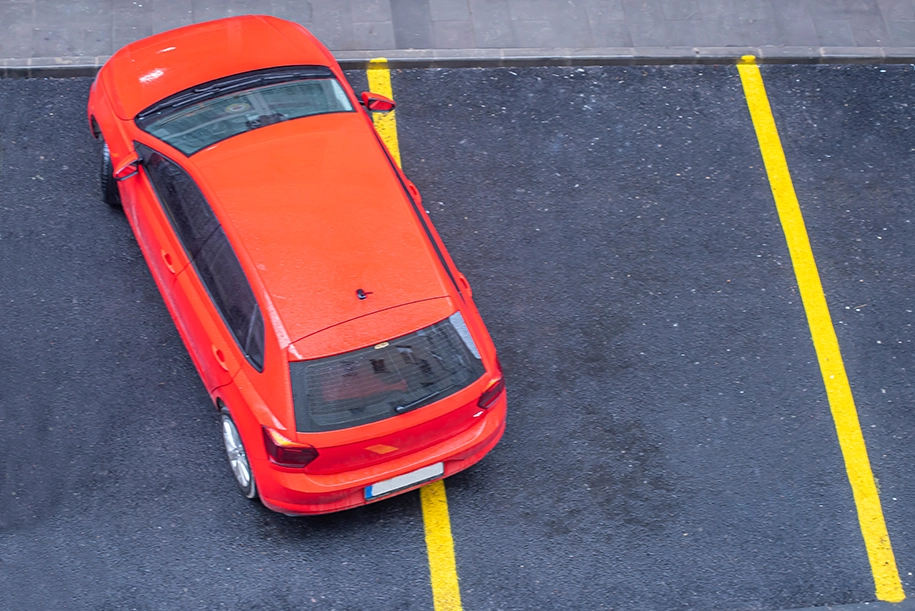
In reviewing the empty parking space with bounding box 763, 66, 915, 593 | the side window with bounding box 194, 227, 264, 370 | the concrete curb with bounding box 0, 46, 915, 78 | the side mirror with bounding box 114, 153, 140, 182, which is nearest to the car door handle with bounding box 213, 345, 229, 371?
the side window with bounding box 194, 227, 264, 370

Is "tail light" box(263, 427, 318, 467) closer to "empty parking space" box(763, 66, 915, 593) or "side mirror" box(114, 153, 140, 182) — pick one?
"side mirror" box(114, 153, 140, 182)

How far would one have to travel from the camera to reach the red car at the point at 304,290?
5457 mm

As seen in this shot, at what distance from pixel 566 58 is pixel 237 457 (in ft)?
14.8

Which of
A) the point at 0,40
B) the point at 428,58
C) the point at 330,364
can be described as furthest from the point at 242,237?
the point at 0,40

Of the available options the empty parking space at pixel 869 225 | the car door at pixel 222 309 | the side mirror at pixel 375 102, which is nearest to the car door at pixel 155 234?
the car door at pixel 222 309

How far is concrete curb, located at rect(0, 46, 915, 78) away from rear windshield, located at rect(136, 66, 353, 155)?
1.70 m

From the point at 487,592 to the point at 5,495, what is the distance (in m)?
3.05

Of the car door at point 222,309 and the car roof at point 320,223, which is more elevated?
the car roof at point 320,223

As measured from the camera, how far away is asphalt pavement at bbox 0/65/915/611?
5.99 m

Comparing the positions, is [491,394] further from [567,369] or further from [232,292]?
[232,292]

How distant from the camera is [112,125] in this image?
6.59m

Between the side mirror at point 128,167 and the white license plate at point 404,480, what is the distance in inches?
102

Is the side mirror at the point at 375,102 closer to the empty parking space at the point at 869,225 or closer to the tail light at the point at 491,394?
the tail light at the point at 491,394

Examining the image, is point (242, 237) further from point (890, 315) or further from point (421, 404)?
point (890, 315)
